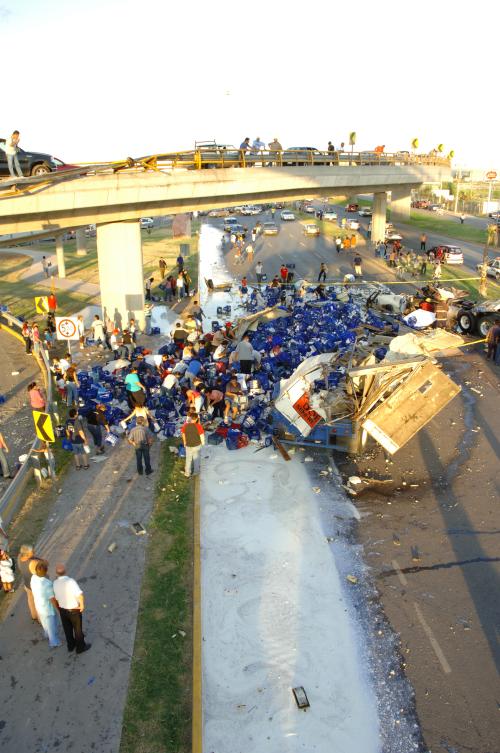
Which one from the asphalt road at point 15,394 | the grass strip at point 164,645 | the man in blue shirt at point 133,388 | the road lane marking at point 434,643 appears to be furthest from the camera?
the man in blue shirt at point 133,388

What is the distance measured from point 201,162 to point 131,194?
165 inches

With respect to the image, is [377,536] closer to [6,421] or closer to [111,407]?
[111,407]

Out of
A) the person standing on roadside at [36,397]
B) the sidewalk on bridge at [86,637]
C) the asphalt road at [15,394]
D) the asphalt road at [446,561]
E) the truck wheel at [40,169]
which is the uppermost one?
the truck wheel at [40,169]

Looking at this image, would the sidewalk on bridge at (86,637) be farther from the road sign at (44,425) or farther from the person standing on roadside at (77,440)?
the road sign at (44,425)

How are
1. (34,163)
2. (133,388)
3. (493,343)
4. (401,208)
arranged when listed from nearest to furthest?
(133,388)
(493,343)
(34,163)
(401,208)

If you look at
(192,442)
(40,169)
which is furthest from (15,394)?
(40,169)

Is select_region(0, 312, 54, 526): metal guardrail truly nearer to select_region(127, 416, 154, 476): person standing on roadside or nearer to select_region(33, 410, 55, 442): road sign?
select_region(33, 410, 55, 442): road sign

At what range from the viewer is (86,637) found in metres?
7.09

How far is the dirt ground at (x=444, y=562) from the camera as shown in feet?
20.3

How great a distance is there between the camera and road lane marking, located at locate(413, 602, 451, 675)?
261 inches

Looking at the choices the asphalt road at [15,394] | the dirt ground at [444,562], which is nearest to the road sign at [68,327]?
the asphalt road at [15,394]

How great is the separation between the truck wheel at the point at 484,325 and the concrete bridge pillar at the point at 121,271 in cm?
1263

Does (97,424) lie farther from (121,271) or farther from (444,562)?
(121,271)

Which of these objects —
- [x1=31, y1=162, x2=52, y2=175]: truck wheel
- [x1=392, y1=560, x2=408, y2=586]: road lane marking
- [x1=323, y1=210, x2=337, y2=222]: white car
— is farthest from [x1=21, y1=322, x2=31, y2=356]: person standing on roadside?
[x1=323, y1=210, x2=337, y2=222]: white car
